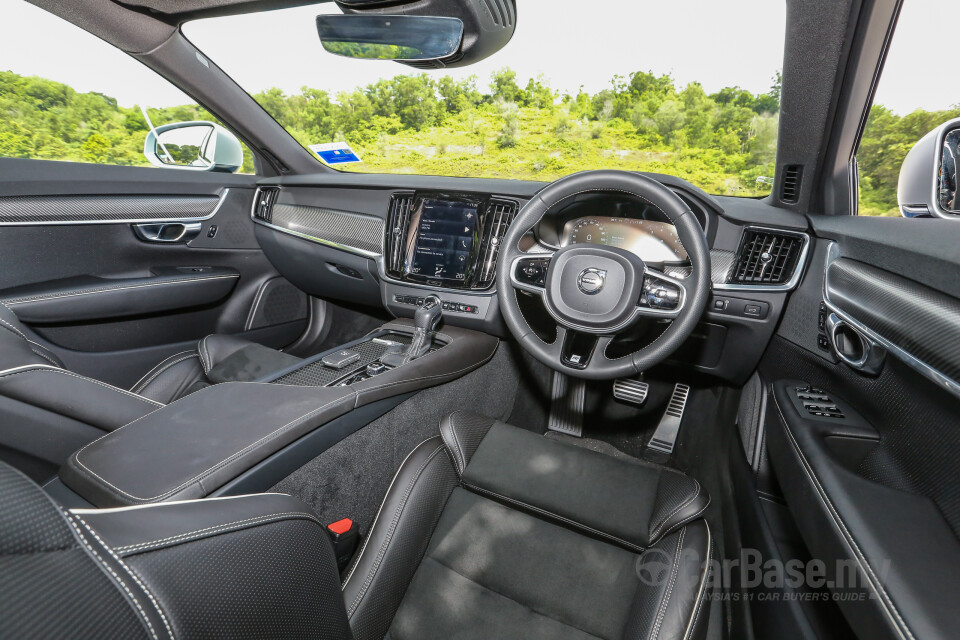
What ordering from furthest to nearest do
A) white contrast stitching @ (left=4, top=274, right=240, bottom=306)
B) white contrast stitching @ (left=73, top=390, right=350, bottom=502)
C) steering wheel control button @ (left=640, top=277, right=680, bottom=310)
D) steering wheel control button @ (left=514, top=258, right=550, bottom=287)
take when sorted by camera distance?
white contrast stitching @ (left=4, top=274, right=240, bottom=306), steering wheel control button @ (left=514, top=258, right=550, bottom=287), steering wheel control button @ (left=640, top=277, right=680, bottom=310), white contrast stitching @ (left=73, top=390, right=350, bottom=502)

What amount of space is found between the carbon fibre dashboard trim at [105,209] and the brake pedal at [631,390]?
2.22 meters

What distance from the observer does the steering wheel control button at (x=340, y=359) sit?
174 centimetres

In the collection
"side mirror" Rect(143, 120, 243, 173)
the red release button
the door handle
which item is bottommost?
the red release button

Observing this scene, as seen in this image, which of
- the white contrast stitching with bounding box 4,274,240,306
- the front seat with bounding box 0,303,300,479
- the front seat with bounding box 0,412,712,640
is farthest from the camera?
the white contrast stitching with bounding box 4,274,240,306

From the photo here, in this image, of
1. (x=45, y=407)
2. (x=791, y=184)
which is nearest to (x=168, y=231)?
(x=45, y=407)

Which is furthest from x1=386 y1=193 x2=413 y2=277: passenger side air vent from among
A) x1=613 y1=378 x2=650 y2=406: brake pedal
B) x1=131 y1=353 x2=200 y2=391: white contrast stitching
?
x1=613 y1=378 x2=650 y2=406: brake pedal

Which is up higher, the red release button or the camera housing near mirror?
the camera housing near mirror

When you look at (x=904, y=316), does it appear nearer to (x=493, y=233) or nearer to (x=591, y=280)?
(x=591, y=280)

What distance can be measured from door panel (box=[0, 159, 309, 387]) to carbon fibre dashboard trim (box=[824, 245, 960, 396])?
8.61 feet

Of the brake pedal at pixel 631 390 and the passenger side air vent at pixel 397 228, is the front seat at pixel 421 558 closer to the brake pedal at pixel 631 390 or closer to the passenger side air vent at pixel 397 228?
the brake pedal at pixel 631 390

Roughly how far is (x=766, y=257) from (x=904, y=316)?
0.78 m

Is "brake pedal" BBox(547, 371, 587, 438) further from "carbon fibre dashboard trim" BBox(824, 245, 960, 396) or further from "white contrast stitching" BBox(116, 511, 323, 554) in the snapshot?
"white contrast stitching" BBox(116, 511, 323, 554)

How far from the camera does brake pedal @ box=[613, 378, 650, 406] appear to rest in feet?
7.52

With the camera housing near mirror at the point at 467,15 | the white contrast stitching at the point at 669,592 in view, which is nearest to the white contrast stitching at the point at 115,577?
the white contrast stitching at the point at 669,592
